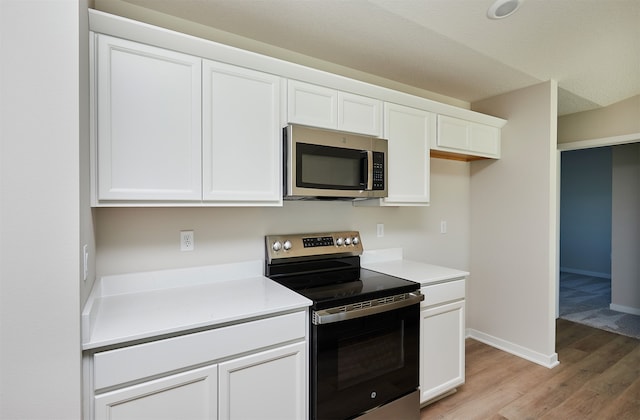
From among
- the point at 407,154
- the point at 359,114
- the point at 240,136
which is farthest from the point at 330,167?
the point at 407,154

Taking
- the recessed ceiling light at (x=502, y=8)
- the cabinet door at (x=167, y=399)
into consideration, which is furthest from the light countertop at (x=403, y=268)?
the recessed ceiling light at (x=502, y=8)

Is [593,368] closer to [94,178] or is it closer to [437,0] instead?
[437,0]

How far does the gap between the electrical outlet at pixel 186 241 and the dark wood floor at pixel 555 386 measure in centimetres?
180

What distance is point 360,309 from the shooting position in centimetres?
176

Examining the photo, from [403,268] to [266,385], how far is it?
1307 mm

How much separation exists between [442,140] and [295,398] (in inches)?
79.2

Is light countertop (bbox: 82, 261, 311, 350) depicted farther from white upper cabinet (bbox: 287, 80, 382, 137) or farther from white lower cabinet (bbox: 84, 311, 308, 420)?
white upper cabinet (bbox: 287, 80, 382, 137)

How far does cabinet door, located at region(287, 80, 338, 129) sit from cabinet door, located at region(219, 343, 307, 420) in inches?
47.6

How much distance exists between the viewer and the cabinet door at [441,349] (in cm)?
214

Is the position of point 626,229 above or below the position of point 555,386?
above

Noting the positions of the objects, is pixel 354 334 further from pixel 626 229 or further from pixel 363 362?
pixel 626 229

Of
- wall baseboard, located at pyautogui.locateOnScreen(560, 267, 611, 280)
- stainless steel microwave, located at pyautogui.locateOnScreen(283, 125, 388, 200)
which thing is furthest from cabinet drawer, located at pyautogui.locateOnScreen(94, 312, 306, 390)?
wall baseboard, located at pyautogui.locateOnScreen(560, 267, 611, 280)

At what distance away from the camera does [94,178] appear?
1.43m

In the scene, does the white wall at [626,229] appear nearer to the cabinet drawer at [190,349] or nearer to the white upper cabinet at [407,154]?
the white upper cabinet at [407,154]
